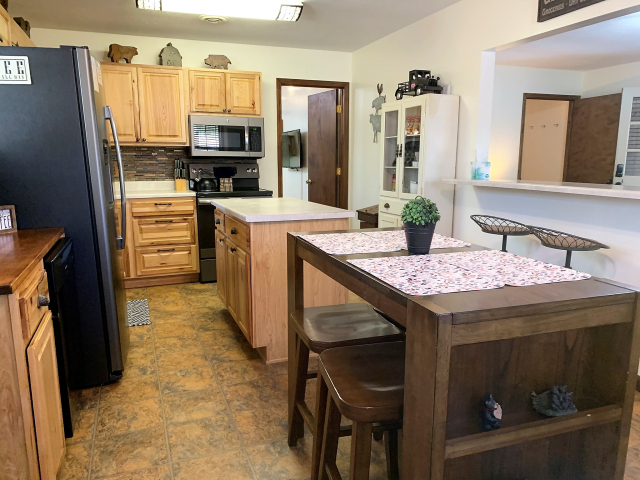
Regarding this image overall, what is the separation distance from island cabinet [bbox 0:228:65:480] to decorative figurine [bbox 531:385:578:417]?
1446 mm

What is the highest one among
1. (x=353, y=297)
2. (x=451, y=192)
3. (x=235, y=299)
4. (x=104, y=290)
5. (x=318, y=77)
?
(x=318, y=77)

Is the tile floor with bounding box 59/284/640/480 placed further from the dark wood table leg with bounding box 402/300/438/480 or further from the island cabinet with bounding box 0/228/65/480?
the dark wood table leg with bounding box 402/300/438/480

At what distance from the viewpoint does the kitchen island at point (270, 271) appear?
257 centimetres

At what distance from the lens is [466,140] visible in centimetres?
357

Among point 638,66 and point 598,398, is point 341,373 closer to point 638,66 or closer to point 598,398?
point 598,398

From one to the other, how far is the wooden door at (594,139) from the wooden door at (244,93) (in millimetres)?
3913

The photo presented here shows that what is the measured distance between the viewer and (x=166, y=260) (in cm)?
434

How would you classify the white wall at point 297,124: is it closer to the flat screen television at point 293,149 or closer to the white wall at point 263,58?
the flat screen television at point 293,149

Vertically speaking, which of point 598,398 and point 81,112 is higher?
point 81,112

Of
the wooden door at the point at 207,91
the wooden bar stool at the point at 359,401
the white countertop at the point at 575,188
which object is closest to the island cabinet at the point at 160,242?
the wooden door at the point at 207,91

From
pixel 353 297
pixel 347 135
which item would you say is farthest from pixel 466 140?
pixel 347 135

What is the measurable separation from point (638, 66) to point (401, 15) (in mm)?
3048

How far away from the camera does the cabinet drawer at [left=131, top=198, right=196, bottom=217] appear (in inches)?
163

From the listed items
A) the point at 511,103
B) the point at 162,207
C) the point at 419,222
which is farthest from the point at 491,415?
the point at 511,103
